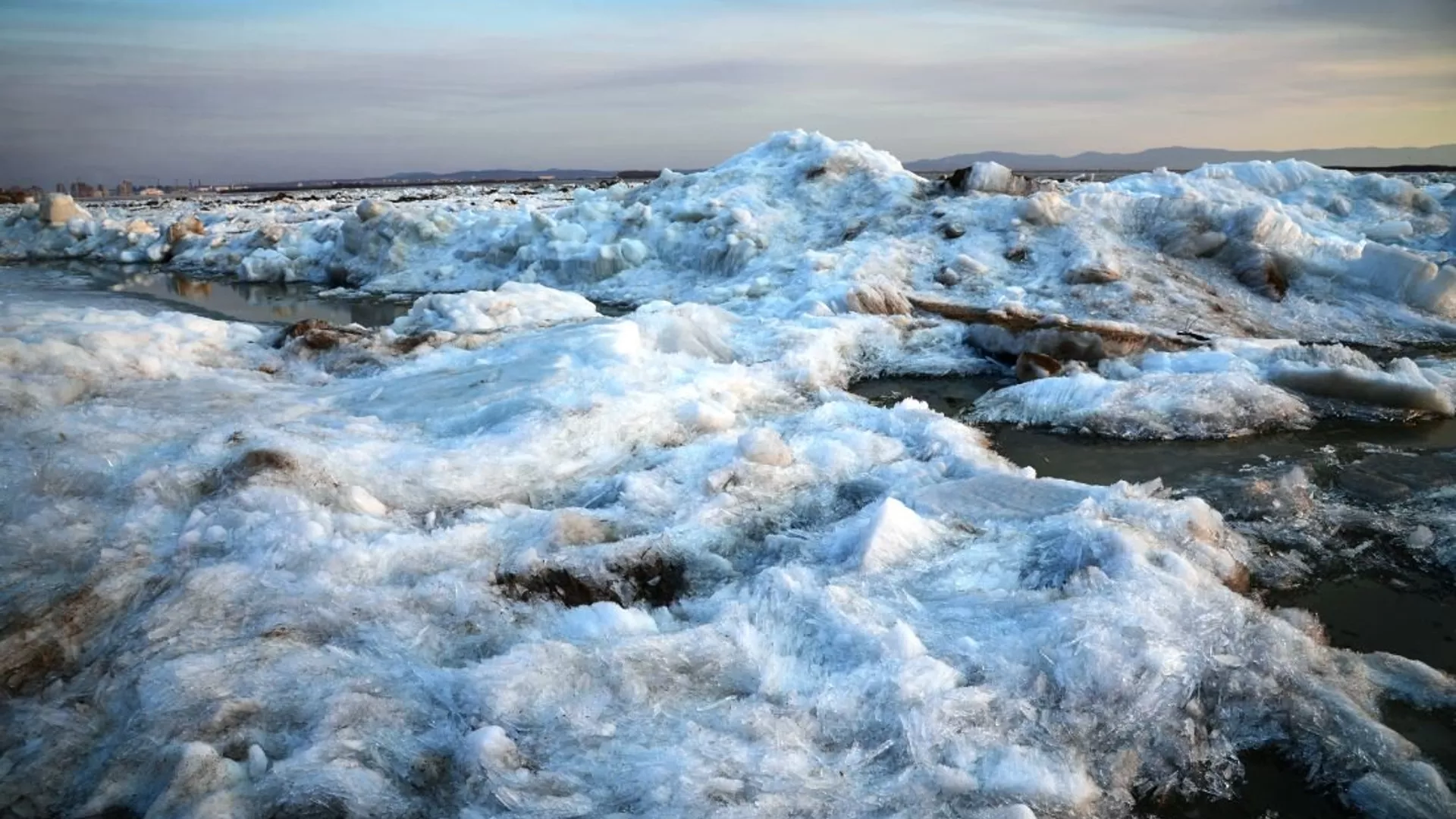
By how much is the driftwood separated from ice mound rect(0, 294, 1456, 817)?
11.1ft

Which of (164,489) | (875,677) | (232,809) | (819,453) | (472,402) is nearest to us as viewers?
(232,809)

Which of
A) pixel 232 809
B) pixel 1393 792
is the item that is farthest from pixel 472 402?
pixel 1393 792

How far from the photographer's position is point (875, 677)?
9.99 ft

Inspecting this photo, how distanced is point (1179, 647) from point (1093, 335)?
5732 mm

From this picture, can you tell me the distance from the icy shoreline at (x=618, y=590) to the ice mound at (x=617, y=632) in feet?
0.05

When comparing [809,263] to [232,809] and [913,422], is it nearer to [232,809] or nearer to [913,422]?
[913,422]

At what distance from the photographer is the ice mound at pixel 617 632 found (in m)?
2.64

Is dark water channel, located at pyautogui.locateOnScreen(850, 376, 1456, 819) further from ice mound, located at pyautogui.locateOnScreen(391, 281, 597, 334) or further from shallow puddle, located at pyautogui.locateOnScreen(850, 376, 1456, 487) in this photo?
ice mound, located at pyautogui.locateOnScreen(391, 281, 597, 334)

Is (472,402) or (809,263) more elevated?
(809,263)

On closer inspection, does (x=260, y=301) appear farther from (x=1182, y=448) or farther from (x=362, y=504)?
(x=1182, y=448)

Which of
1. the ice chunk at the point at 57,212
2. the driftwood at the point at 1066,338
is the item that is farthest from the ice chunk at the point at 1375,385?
the ice chunk at the point at 57,212

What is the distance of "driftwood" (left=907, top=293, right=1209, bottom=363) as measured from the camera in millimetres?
8297

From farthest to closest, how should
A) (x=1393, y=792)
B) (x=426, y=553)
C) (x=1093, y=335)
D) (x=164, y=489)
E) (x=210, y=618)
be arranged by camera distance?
(x=1093, y=335) < (x=164, y=489) < (x=426, y=553) < (x=210, y=618) < (x=1393, y=792)

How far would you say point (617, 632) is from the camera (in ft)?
11.1
